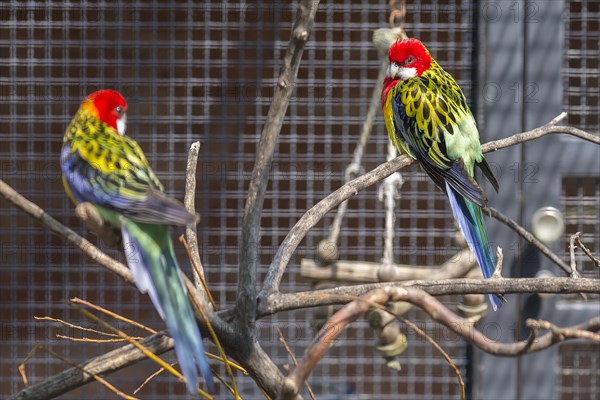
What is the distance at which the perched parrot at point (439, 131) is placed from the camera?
943mm

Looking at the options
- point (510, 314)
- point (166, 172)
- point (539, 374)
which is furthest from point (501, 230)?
point (166, 172)

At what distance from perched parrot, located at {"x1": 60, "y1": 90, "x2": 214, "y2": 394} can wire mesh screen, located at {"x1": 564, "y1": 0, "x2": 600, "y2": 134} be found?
37.6 inches

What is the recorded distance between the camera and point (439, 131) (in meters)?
1.00

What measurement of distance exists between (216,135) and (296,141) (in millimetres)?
204

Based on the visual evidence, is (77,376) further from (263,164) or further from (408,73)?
(408,73)

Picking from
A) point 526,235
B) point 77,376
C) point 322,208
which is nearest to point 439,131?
point 526,235

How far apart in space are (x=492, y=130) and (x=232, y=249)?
57 centimetres

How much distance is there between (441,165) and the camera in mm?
980

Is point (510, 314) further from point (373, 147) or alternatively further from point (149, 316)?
point (149, 316)

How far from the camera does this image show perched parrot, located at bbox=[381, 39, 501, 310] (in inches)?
37.1

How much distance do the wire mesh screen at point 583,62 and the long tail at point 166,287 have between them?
1.05 meters

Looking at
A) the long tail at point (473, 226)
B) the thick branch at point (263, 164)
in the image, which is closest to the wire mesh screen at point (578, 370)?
the long tail at point (473, 226)

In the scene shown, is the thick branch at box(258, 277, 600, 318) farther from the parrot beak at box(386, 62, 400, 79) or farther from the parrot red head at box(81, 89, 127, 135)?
the parrot beak at box(386, 62, 400, 79)

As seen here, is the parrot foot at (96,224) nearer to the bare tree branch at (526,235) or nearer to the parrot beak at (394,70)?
the bare tree branch at (526,235)
